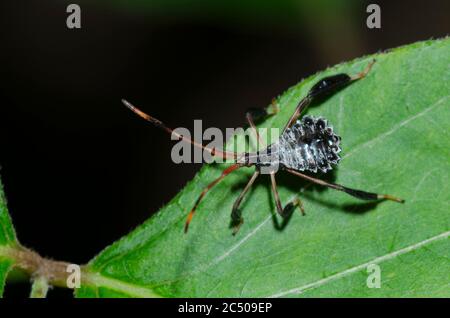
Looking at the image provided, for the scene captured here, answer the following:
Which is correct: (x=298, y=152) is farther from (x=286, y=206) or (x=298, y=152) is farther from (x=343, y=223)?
(x=343, y=223)

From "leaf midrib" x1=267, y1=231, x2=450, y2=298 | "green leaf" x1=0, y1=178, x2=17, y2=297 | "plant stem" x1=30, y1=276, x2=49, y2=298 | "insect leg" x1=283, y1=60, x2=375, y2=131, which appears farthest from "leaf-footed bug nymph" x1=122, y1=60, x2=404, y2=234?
"green leaf" x1=0, y1=178, x2=17, y2=297

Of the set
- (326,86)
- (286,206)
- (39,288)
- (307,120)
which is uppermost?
(326,86)

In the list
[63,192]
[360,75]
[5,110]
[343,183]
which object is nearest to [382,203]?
[343,183]

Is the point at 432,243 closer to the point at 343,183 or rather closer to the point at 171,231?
the point at 343,183

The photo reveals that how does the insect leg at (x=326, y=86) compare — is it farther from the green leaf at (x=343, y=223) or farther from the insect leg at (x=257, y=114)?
the insect leg at (x=257, y=114)

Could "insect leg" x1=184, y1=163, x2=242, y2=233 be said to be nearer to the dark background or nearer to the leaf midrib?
the leaf midrib

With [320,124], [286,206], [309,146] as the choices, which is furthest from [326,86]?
[286,206]

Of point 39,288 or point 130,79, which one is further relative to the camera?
point 130,79
